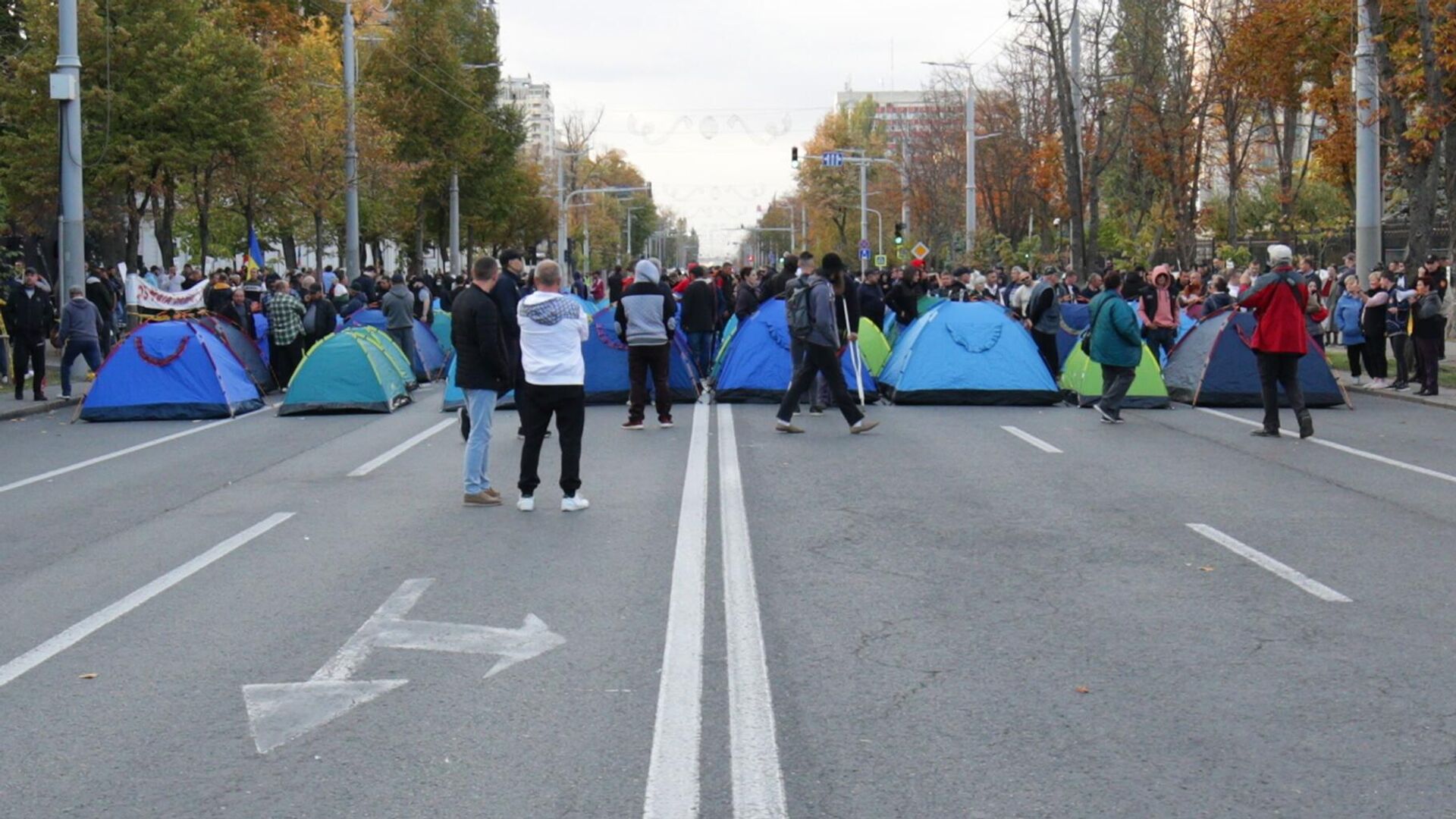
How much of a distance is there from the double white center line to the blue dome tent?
14833 mm

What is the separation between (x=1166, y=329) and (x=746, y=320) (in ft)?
17.7

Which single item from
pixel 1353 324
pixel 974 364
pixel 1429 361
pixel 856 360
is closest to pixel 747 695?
pixel 856 360

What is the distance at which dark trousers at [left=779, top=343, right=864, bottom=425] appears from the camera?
16.2 meters

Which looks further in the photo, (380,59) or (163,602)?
(380,59)

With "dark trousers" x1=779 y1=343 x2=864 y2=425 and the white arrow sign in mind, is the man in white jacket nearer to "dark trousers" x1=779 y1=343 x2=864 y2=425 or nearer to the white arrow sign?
the white arrow sign

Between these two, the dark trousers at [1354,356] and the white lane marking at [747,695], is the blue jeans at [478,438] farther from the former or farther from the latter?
the dark trousers at [1354,356]

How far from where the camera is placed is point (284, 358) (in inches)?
924

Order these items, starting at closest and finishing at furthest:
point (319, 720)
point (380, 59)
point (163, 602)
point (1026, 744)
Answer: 1. point (1026, 744)
2. point (319, 720)
3. point (163, 602)
4. point (380, 59)

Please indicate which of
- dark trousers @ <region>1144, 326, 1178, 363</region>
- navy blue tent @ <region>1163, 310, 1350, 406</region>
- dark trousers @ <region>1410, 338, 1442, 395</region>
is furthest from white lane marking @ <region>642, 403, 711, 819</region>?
dark trousers @ <region>1410, 338, 1442, 395</region>

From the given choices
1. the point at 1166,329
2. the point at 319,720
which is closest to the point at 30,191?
the point at 1166,329

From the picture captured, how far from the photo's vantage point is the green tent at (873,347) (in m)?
22.3

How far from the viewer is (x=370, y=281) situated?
99.7ft

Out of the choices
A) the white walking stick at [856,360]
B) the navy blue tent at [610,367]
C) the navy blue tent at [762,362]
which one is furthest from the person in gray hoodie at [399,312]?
the white walking stick at [856,360]

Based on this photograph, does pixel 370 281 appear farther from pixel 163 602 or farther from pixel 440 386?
pixel 163 602
